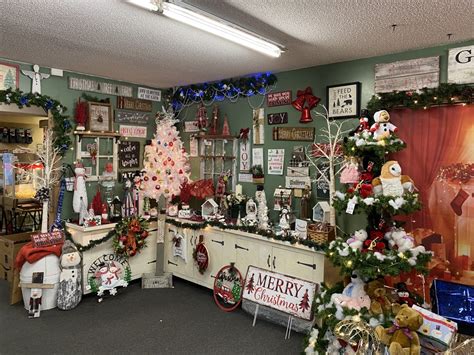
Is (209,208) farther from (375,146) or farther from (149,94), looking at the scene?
(375,146)

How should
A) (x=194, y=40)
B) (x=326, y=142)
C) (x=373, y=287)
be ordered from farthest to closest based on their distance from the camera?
(x=326, y=142), (x=194, y=40), (x=373, y=287)

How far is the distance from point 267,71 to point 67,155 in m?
2.76

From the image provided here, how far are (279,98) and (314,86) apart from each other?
48 cm

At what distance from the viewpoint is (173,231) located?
4844mm

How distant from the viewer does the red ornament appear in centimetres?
404

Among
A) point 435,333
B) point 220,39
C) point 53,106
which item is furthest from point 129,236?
point 435,333

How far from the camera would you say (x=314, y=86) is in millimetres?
4062

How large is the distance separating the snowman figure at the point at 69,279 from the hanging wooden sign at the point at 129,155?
148 centimetres

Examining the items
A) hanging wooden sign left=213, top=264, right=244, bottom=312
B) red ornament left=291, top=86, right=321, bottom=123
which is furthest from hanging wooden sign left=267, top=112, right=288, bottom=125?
hanging wooden sign left=213, top=264, right=244, bottom=312

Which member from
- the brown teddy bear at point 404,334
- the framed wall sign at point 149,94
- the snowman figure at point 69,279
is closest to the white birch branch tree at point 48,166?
the snowman figure at point 69,279

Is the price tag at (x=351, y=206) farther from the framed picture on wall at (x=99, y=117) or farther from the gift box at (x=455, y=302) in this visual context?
the framed picture on wall at (x=99, y=117)

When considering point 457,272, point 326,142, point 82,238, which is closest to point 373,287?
point 457,272

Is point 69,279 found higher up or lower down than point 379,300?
lower down

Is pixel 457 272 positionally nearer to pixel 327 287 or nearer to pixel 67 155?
pixel 327 287
